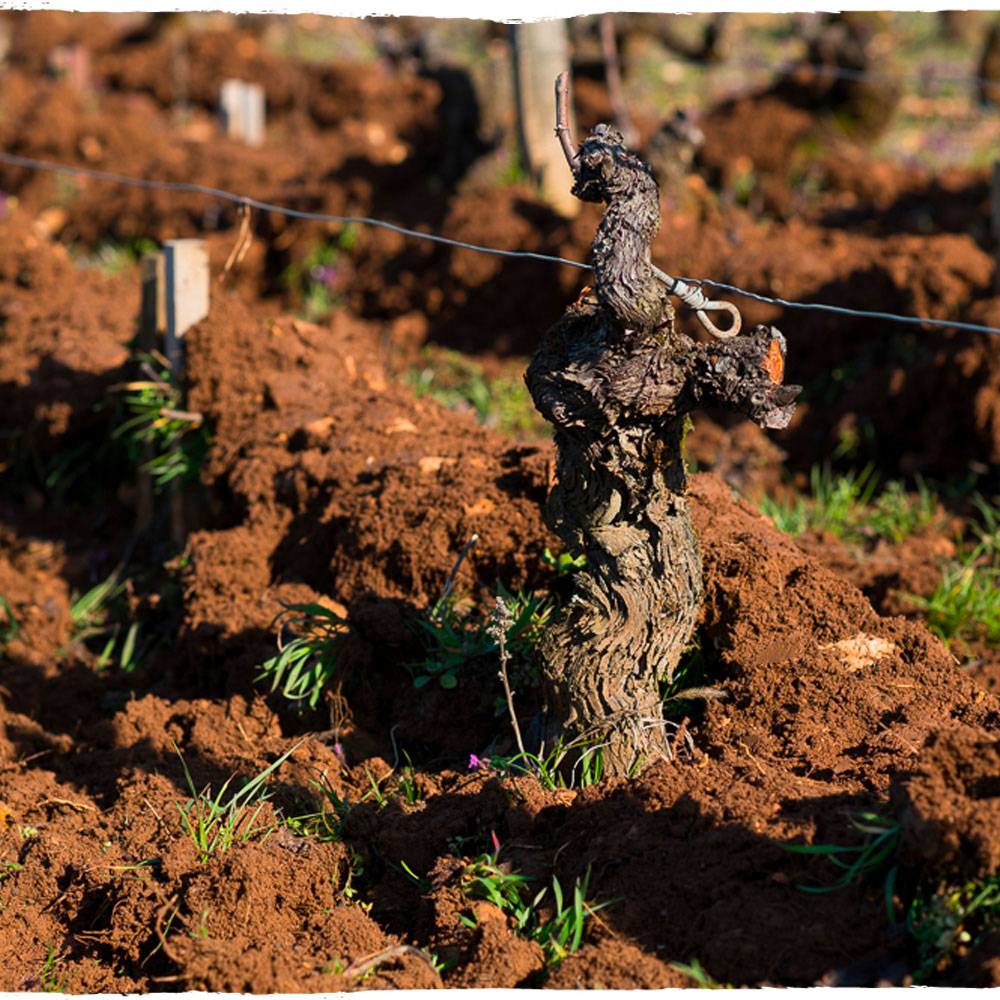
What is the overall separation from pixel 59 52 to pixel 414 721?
1072cm

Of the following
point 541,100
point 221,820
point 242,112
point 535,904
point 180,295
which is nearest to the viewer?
point 535,904

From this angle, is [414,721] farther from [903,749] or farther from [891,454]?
[891,454]

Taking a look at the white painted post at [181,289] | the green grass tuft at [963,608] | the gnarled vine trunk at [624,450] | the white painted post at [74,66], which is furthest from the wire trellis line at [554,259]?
the white painted post at [74,66]

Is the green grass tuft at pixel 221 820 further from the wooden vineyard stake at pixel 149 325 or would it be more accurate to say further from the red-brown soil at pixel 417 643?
the wooden vineyard stake at pixel 149 325

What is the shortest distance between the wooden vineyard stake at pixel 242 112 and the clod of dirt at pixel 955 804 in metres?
8.61

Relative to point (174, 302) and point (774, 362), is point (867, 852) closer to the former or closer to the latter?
point (774, 362)

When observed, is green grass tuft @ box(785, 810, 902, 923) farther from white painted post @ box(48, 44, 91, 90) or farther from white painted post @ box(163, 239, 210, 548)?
white painted post @ box(48, 44, 91, 90)

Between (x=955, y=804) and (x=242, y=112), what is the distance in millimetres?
9281

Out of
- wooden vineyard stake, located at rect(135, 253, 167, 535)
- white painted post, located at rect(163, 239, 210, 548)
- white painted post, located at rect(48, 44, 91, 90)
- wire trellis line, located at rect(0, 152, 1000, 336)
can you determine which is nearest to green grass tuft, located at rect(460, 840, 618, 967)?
wire trellis line, located at rect(0, 152, 1000, 336)

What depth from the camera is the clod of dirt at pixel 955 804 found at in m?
1.90

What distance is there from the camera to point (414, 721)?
3.01 meters

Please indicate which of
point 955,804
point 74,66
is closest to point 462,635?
point 955,804

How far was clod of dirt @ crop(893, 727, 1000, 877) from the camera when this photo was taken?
6.24ft

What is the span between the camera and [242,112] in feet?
32.5
